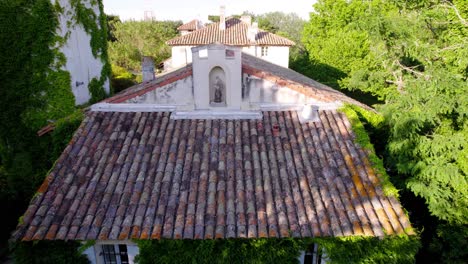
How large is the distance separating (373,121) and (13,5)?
13.1 meters

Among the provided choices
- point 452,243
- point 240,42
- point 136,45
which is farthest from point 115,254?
point 136,45

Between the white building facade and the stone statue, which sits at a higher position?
the stone statue

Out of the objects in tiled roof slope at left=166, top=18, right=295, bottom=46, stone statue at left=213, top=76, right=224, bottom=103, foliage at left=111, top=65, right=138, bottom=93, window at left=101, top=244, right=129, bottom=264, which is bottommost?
foliage at left=111, top=65, right=138, bottom=93

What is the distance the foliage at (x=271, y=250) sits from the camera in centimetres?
676

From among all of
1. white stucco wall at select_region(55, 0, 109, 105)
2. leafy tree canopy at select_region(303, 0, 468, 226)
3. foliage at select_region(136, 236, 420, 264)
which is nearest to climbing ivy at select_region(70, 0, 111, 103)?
white stucco wall at select_region(55, 0, 109, 105)

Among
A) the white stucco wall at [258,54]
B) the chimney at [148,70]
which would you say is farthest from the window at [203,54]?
the white stucco wall at [258,54]

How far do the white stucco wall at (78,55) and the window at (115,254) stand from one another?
22.3 ft

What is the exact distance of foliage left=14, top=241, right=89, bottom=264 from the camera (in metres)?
7.12

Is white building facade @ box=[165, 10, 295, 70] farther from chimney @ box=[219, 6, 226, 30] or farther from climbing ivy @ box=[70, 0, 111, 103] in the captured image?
climbing ivy @ box=[70, 0, 111, 103]

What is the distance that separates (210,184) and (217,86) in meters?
3.50

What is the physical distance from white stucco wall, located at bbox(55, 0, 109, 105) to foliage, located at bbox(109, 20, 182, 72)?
2932 centimetres

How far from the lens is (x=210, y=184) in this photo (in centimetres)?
745

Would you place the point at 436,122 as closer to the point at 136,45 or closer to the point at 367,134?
the point at 367,134

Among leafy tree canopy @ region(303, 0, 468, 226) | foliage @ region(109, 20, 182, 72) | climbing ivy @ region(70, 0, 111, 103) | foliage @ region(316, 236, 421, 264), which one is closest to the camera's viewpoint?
foliage @ region(316, 236, 421, 264)
